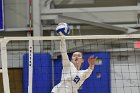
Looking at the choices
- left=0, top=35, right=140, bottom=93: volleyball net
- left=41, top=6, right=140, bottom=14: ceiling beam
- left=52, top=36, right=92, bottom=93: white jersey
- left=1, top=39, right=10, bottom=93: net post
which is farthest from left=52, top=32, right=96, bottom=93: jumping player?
left=41, top=6, right=140, bottom=14: ceiling beam

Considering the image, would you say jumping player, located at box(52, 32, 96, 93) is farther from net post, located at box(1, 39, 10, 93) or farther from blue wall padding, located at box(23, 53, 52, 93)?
blue wall padding, located at box(23, 53, 52, 93)

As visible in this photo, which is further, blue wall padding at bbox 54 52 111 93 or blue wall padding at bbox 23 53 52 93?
blue wall padding at bbox 54 52 111 93

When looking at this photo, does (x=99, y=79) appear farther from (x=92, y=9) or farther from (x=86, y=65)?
(x=92, y=9)

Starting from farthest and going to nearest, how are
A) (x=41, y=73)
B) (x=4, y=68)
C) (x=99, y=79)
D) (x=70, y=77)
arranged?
(x=99, y=79), (x=41, y=73), (x=70, y=77), (x=4, y=68)

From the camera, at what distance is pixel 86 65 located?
671cm

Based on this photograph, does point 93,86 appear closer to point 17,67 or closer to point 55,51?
point 55,51

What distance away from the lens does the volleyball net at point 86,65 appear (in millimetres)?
6695

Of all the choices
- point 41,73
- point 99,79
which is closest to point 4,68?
point 41,73

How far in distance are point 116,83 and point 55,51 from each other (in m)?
1.24

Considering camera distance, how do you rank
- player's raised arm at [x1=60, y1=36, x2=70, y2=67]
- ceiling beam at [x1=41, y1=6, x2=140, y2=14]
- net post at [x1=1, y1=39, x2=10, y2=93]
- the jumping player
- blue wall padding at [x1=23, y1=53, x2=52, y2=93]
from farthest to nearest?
ceiling beam at [x1=41, y1=6, x2=140, y2=14], blue wall padding at [x1=23, y1=53, x2=52, y2=93], the jumping player, player's raised arm at [x1=60, y1=36, x2=70, y2=67], net post at [x1=1, y1=39, x2=10, y2=93]

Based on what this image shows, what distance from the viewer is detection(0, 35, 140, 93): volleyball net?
6.70 m

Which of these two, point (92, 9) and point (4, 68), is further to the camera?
point (92, 9)

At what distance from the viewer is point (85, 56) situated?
22.4 feet

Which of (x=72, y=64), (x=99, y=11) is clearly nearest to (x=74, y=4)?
(x=99, y=11)
